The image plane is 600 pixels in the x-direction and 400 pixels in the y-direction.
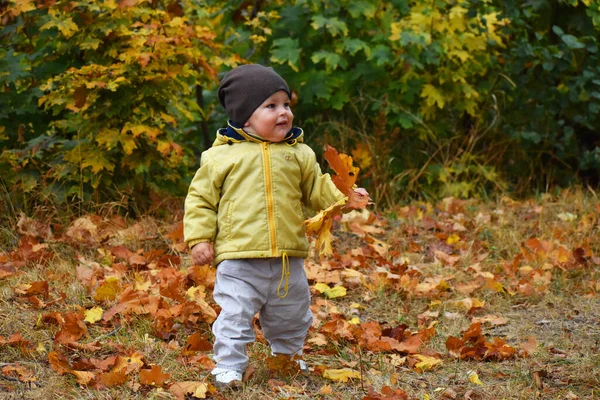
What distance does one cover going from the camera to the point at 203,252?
323 centimetres

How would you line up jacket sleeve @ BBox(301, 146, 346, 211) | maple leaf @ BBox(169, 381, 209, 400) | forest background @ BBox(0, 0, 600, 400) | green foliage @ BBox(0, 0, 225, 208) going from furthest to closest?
green foliage @ BBox(0, 0, 225, 208)
forest background @ BBox(0, 0, 600, 400)
jacket sleeve @ BBox(301, 146, 346, 211)
maple leaf @ BBox(169, 381, 209, 400)

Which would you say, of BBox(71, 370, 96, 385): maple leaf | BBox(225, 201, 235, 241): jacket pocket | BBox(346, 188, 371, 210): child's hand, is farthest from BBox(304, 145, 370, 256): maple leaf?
BBox(71, 370, 96, 385): maple leaf

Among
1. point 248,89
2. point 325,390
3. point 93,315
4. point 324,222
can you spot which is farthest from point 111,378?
point 248,89

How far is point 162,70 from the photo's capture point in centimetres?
560

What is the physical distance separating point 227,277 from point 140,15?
3.11 metres

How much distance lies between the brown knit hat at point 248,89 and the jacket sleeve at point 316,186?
0.33m

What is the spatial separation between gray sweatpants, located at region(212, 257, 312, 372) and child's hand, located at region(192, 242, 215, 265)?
2.8 inches

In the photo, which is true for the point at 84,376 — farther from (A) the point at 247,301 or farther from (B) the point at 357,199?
(B) the point at 357,199

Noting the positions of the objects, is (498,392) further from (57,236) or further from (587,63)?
(587,63)

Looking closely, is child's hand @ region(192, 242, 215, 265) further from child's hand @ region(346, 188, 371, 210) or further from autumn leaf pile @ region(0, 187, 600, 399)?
child's hand @ region(346, 188, 371, 210)

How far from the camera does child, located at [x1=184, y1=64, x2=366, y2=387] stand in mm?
3227

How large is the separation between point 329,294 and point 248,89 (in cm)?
177

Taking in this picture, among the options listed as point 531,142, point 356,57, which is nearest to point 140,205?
point 356,57

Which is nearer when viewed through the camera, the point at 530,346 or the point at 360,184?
the point at 530,346
